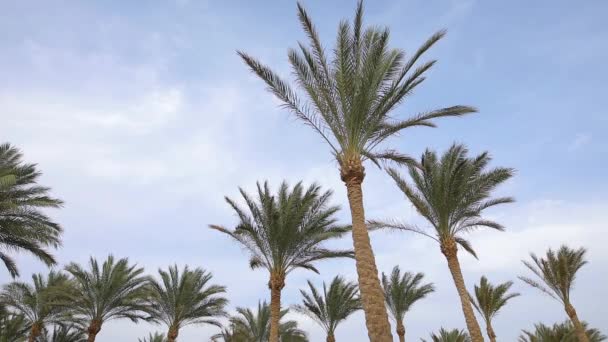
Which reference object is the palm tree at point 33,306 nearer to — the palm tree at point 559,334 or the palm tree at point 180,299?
the palm tree at point 180,299

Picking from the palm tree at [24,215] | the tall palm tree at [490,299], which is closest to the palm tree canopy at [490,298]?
the tall palm tree at [490,299]

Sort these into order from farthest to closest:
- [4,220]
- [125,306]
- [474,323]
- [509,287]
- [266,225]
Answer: [509,287], [125,306], [266,225], [474,323], [4,220]

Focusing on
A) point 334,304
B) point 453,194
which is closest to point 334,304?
point 334,304

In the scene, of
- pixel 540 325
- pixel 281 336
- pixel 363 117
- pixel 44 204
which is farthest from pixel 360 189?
pixel 540 325

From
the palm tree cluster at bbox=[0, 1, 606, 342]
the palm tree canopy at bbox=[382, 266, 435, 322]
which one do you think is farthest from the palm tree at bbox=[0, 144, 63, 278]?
the palm tree canopy at bbox=[382, 266, 435, 322]

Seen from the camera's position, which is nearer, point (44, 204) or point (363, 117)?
point (363, 117)

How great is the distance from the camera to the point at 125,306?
24219 millimetres

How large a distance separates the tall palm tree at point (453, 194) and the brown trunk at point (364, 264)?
5754mm

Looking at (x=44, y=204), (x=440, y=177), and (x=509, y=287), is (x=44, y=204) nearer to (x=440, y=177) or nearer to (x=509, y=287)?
(x=440, y=177)

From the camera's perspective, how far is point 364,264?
1049cm

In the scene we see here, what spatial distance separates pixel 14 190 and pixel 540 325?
31265 mm

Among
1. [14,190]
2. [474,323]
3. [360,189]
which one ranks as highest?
[14,190]

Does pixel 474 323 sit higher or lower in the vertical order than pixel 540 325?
lower

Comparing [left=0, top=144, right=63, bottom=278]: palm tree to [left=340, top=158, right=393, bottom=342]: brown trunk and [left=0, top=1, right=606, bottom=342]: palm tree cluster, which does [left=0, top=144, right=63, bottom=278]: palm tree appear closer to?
[left=0, top=1, right=606, bottom=342]: palm tree cluster
